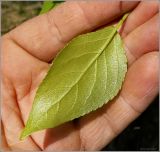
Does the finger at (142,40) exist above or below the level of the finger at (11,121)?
above

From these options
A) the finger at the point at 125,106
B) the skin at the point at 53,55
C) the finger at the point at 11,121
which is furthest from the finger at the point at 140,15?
the finger at the point at 11,121

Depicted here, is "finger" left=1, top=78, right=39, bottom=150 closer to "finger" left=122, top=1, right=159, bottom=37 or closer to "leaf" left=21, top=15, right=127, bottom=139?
"leaf" left=21, top=15, right=127, bottom=139

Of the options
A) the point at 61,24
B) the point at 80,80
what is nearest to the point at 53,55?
the point at 61,24

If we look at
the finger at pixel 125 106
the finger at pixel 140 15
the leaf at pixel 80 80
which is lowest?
the finger at pixel 125 106

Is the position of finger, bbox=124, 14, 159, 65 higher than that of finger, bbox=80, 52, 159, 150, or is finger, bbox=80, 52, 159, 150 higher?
finger, bbox=124, 14, 159, 65

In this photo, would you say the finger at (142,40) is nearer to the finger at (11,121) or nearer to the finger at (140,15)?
the finger at (140,15)

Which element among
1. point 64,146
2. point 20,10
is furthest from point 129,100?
point 20,10

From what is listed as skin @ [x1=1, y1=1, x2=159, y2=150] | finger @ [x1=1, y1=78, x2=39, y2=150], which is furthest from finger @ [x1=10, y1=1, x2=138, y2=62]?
finger @ [x1=1, y1=78, x2=39, y2=150]
